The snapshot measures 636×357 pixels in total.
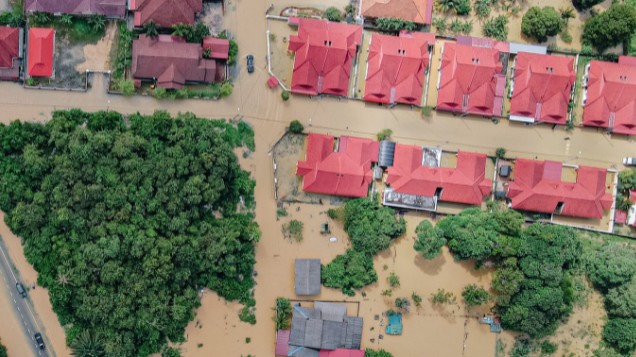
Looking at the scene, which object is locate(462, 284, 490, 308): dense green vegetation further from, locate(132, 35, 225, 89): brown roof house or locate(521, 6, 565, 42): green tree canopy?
locate(132, 35, 225, 89): brown roof house

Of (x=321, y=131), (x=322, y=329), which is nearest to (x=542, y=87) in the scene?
(x=321, y=131)

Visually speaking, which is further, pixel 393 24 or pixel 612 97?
Answer: pixel 612 97

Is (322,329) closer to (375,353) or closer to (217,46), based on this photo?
(375,353)

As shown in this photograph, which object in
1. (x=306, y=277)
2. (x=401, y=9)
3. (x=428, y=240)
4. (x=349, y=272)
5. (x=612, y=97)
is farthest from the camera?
(x=612, y=97)

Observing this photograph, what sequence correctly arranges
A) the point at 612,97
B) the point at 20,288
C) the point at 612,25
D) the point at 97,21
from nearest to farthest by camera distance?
1. the point at 20,288
2. the point at 97,21
3. the point at 612,25
4. the point at 612,97

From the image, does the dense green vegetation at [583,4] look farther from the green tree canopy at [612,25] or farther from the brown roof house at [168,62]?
the brown roof house at [168,62]

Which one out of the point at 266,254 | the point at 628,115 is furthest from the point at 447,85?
the point at 266,254
